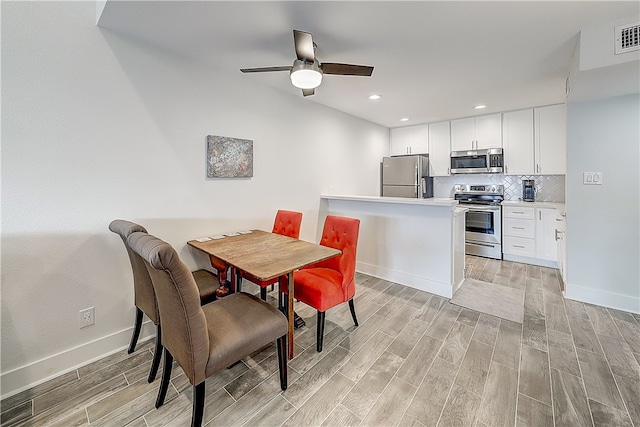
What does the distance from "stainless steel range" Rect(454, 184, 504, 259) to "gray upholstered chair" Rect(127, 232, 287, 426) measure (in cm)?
384

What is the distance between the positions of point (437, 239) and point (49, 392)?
337cm

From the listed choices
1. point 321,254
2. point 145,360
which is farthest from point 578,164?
point 145,360

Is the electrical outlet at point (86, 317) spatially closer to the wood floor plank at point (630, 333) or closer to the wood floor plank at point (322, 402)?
the wood floor plank at point (322, 402)

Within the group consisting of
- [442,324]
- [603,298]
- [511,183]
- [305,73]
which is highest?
[305,73]

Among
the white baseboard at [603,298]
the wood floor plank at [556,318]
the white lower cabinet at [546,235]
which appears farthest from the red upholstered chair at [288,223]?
the white lower cabinet at [546,235]

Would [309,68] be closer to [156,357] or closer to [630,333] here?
[156,357]

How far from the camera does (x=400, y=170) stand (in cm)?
493

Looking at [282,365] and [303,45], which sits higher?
[303,45]

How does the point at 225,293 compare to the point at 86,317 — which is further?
the point at 225,293

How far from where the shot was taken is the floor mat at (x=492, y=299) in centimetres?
260

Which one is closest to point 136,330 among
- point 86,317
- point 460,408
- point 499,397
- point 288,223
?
point 86,317

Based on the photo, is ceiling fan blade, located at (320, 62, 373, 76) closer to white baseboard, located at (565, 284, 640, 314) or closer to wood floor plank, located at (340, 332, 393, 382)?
wood floor plank, located at (340, 332, 393, 382)

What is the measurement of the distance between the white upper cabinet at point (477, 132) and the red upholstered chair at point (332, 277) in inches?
137

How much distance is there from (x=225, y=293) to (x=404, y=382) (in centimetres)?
145
